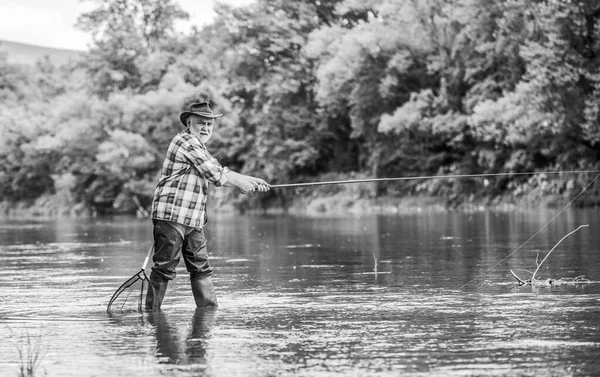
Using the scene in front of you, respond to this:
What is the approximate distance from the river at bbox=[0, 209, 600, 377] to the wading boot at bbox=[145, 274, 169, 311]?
0.51ft

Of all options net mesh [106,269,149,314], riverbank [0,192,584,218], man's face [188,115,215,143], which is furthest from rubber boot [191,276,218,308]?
riverbank [0,192,584,218]

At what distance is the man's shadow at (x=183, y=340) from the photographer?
6579mm

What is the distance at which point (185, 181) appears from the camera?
9.17 meters

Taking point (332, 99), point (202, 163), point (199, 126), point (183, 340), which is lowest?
point (183, 340)

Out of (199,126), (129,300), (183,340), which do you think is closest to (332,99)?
(129,300)

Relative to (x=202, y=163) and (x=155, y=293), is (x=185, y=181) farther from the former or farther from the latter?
(x=155, y=293)

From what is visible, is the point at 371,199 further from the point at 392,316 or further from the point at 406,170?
the point at 392,316

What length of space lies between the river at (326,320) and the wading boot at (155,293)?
154 mm

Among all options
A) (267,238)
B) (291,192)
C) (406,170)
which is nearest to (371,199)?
(406,170)

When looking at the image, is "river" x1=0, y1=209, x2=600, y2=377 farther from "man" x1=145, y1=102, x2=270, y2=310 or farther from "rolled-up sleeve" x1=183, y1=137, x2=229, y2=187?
"rolled-up sleeve" x1=183, y1=137, x2=229, y2=187

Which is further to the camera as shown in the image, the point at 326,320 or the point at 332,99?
the point at 332,99

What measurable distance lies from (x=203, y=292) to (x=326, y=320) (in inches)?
56.8


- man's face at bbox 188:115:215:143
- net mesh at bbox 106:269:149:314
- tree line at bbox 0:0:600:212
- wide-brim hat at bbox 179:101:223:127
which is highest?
tree line at bbox 0:0:600:212

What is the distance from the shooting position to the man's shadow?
6.58 meters
